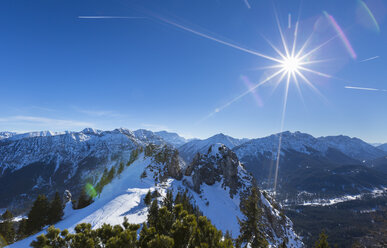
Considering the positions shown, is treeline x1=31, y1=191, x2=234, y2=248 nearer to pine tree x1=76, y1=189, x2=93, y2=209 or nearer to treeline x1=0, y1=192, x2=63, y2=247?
treeline x1=0, y1=192, x2=63, y2=247

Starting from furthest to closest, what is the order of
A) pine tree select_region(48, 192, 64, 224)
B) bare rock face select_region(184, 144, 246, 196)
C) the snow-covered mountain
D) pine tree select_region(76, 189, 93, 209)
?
bare rock face select_region(184, 144, 246, 196), the snow-covered mountain, pine tree select_region(76, 189, 93, 209), pine tree select_region(48, 192, 64, 224)

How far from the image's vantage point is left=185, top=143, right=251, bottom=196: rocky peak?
79.9 metres

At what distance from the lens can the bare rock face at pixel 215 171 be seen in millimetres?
79812

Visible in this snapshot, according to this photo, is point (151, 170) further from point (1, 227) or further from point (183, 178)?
point (1, 227)

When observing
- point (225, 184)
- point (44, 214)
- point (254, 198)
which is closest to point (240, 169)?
point (225, 184)

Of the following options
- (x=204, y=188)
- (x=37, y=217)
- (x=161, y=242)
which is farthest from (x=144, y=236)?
(x=204, y=188)

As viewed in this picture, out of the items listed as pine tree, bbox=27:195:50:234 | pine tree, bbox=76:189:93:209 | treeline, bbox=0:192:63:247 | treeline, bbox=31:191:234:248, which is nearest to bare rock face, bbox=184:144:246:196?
pine tree, bbox=76:189:93:209

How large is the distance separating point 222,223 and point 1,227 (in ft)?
218

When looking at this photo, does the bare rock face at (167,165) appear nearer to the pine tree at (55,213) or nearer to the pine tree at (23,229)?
the pine tree at (55,213)

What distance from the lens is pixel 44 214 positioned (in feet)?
145

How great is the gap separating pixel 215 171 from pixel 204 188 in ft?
39.7

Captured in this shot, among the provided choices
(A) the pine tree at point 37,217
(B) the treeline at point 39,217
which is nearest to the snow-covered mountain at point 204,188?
(B) the treeline at point 39,217

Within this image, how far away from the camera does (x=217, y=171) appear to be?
283 feet

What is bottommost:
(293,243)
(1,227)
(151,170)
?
(293,243)
